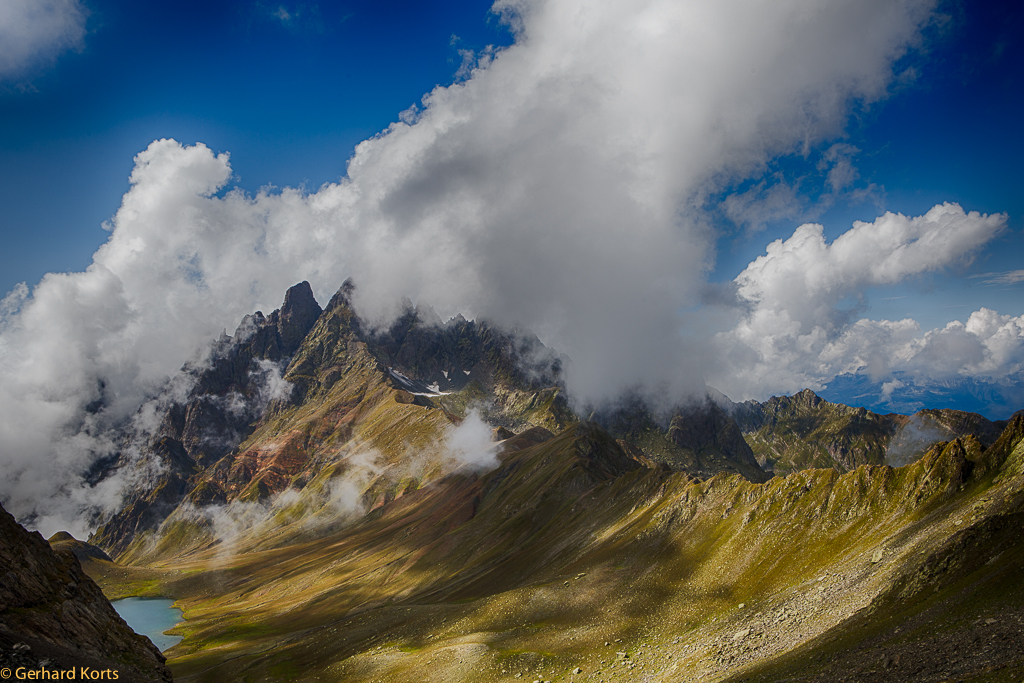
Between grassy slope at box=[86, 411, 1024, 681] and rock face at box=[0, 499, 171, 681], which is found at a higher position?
rock face at box=[0, 499, 171, 681]

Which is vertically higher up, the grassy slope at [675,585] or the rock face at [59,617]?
the rock face at [59,617]

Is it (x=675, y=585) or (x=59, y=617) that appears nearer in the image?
(x=59, y=617)

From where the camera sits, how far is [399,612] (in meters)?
110

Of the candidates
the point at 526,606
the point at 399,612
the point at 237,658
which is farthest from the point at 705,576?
the point at 237,658

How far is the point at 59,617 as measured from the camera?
178 ft

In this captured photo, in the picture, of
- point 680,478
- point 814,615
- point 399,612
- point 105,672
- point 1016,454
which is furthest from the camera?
point 680,478

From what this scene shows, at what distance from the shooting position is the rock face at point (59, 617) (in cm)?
4662

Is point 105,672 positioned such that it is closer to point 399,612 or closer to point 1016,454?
point 399,612

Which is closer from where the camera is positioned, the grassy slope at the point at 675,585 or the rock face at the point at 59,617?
the rock face at the point at 59,617

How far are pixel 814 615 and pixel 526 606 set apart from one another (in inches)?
1915

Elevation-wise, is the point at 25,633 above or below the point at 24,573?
below

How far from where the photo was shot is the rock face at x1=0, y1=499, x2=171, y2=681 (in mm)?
46625

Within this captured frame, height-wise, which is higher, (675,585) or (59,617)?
(59,617)

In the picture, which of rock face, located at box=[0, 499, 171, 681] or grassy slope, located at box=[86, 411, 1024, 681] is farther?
grassy slope, located at box=[86, 411, 1024, 681]
